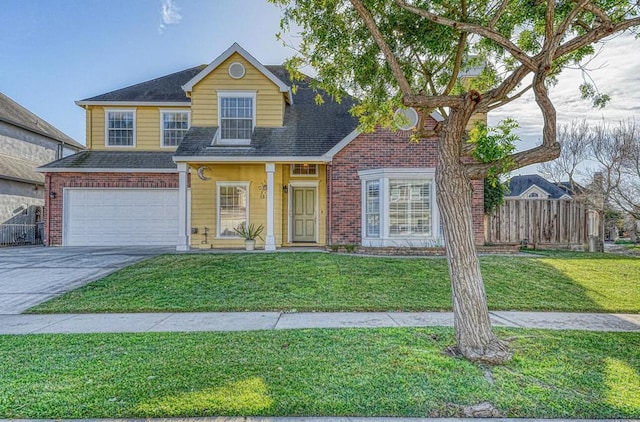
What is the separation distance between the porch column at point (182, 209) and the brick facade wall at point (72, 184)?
3.23 m

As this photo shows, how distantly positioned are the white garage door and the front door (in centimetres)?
517

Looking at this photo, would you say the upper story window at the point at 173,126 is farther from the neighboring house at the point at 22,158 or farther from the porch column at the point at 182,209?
the neighboring house at the point at 22,158

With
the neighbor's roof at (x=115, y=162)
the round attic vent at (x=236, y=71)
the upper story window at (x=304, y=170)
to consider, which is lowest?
the upper story window at (x=304, y=170)

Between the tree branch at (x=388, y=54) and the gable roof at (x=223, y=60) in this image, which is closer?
the tree branch at (x=388, y=54)

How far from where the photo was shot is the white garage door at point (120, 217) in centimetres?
1516

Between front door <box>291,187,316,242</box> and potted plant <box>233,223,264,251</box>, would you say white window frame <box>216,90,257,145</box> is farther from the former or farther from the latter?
potted plant <box>233,223,264,251</box>

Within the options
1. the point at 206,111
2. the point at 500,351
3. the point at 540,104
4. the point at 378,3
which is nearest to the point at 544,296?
the point at 500,351

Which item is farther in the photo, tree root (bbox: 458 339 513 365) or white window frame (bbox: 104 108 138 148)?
white window frame (bbox: 104 108 138 148)

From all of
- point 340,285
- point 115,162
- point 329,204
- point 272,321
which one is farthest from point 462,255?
point 115,162

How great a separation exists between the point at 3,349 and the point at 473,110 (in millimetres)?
6567

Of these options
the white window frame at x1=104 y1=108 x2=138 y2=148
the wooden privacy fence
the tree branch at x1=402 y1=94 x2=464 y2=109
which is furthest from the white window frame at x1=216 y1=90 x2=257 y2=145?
the wooden privacy fence

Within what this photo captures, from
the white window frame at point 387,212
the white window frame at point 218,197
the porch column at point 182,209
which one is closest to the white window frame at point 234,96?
the white window frame at point 218,197

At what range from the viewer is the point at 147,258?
1083cm

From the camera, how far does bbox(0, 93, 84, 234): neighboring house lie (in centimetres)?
1786
